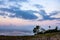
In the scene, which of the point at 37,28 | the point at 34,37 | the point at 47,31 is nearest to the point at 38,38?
the point at 34,37

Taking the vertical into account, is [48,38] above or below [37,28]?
below

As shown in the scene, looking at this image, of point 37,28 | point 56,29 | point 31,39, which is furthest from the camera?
point 37,28

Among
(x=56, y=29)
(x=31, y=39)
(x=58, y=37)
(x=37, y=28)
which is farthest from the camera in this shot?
(x=37, y=28)

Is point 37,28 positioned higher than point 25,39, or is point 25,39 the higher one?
point 37,28

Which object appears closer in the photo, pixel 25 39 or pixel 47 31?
pixel 25 39

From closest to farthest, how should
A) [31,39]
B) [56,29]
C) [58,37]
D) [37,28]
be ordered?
[58,37] → [31,39] → [56,29] → [37,28]

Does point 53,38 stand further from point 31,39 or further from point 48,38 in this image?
point 31,39

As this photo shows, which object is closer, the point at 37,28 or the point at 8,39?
the point at 8,39

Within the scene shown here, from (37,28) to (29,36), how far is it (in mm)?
10615

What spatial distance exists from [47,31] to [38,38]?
838 centimetres

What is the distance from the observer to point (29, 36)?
41.8m

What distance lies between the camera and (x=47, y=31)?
46.6 metres

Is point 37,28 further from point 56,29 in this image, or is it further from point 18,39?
point 18,39

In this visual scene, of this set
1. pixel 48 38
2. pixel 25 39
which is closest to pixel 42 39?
pixel 48 38
